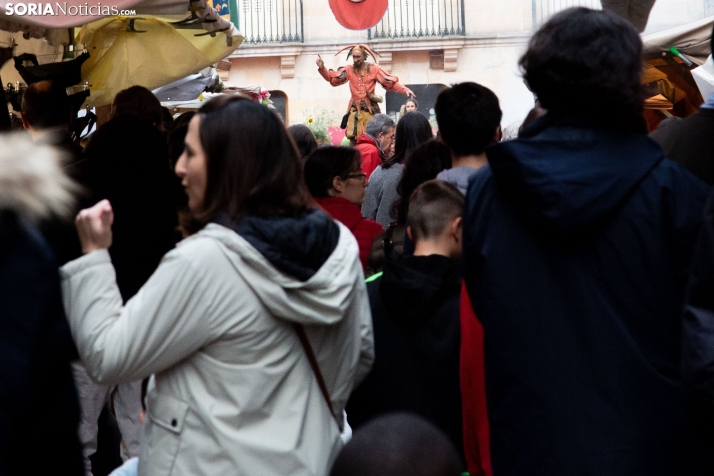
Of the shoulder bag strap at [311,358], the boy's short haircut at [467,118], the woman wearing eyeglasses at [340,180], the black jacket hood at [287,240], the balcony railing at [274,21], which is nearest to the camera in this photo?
the black jacket hood at [287,240]

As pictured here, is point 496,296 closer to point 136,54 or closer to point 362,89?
point 136,54

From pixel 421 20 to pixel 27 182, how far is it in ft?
97.9

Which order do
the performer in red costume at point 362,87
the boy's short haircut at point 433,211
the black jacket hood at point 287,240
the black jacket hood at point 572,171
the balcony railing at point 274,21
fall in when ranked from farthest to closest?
the balcony railing at point 274,21
the performer in red costume at point 362,87
the boy's short haircut at point 433,211
the black jacket hood at point 287,240
the black jacket hood at point 572,171

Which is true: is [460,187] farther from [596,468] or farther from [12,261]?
[12,261]

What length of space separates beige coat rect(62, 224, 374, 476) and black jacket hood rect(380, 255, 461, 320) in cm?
71

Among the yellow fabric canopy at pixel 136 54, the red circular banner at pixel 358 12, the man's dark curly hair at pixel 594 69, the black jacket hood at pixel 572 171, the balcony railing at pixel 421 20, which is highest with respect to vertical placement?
the balcony railing at pixel 421 20

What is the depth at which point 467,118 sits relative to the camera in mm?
4281

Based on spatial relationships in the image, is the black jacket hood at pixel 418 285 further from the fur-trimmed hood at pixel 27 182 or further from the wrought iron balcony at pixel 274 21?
the wrought iron balcony at pixel 274 21

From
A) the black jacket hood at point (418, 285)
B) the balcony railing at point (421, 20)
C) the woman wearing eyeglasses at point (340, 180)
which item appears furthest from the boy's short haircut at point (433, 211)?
the balcony railing at point (421, 20)

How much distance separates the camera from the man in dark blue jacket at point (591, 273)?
7.89 feet

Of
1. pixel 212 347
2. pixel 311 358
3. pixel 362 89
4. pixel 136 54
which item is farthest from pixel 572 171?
pixel 362 89

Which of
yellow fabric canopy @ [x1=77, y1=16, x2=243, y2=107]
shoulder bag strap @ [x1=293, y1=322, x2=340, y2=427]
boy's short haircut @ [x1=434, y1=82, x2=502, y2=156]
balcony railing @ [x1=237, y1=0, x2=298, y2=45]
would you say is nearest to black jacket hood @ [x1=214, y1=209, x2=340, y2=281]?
shoulder bag strap @ [x1=293, y1=322, x2=340, y2=427]

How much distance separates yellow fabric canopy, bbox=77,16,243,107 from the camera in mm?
7129

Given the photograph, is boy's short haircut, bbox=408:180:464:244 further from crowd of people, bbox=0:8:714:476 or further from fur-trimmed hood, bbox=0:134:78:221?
fur-trimmed hood, bbox=0:134:78:221
